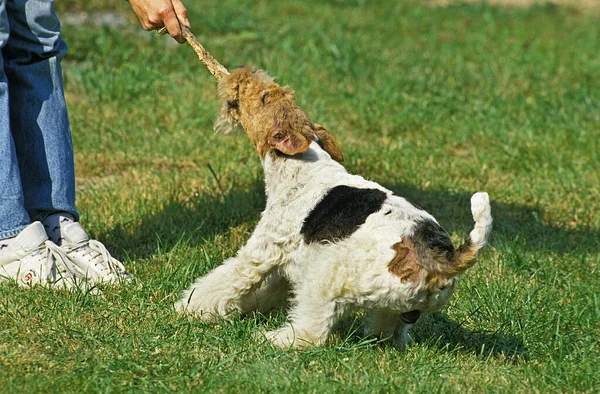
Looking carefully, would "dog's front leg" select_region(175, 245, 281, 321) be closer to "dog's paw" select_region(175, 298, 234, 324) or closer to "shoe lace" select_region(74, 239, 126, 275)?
"dog's paw" select_region(175, 298, 234, 324)

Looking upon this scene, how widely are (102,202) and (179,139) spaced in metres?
1.30

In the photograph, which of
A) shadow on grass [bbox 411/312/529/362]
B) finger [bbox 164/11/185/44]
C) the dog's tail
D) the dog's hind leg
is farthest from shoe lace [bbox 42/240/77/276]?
the dog's tail

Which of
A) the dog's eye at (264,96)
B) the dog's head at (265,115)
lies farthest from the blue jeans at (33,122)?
the dog's eye at (264,96)

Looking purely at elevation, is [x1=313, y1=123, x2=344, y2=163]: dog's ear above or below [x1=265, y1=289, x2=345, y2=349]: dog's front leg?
above

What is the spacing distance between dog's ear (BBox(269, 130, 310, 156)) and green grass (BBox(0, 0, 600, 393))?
90 cm

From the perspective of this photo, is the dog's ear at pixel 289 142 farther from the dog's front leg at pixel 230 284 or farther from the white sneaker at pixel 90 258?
the white sneaker at pixel 90 258

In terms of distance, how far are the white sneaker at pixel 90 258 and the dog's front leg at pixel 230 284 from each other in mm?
549

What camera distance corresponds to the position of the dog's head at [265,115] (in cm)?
450

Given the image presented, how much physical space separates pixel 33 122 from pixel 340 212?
2.03 m

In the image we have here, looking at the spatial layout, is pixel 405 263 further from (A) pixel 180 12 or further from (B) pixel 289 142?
(A) pixel 180 12

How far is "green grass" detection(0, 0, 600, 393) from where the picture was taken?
4105 millimetres

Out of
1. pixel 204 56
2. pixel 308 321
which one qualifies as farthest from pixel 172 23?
pixel 308 321

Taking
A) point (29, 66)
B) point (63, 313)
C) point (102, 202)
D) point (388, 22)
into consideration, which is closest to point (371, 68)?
point (388, 22)

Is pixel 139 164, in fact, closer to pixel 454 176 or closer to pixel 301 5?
pixel 454 176
